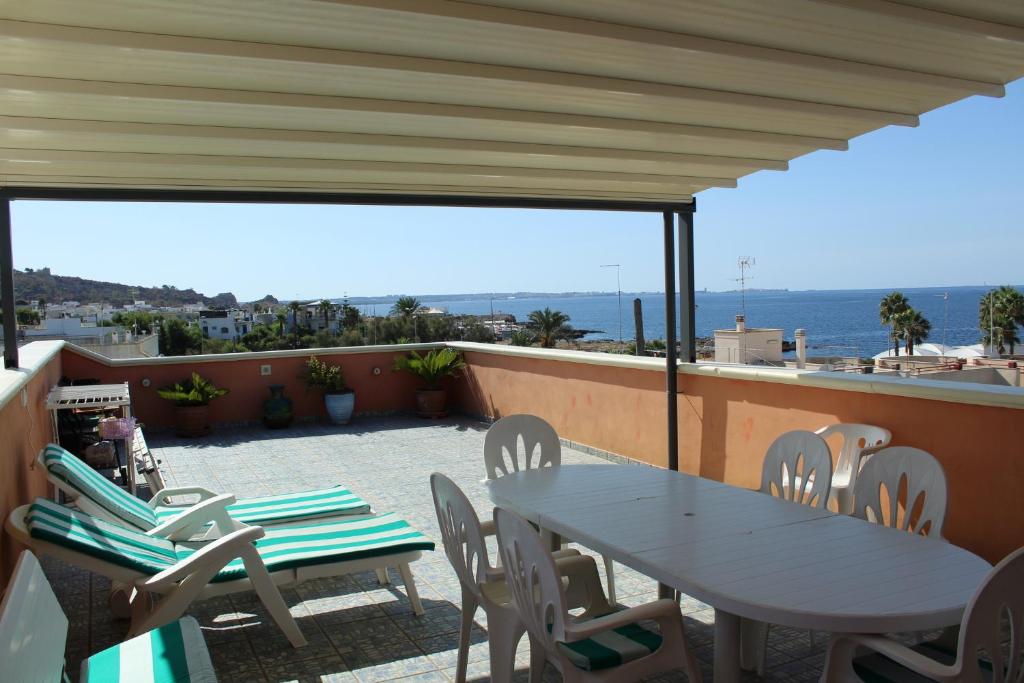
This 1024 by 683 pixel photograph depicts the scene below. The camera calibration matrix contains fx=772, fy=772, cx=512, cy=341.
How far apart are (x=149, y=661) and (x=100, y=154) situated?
2810 millimetres

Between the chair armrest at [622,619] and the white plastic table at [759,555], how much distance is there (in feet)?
0.28

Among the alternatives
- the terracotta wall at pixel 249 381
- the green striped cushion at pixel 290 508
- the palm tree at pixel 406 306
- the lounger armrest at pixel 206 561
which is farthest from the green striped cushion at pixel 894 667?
the palm tree at pixel 406 306

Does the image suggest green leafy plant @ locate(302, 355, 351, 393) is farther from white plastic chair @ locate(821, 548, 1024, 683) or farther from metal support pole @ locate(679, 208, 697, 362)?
white plastic chair @ locate(821, 548, 1024, 683)

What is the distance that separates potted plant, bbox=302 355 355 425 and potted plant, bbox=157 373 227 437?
123 centimetres

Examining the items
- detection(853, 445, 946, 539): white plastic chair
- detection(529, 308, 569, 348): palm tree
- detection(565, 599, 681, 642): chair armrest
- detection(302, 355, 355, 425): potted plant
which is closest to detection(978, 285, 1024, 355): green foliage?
detection(529, 308, 569, 348): palm tree

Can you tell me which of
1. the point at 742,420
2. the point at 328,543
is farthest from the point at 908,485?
the point at 742,420

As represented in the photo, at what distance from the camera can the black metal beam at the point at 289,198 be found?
4.88 meters

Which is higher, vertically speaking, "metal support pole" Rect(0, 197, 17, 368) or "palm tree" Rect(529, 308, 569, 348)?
"metal support pole" Rect(0, 197, 17, 368)

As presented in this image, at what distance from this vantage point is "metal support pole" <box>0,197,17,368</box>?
4750 millimetres

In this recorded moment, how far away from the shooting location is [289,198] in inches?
207

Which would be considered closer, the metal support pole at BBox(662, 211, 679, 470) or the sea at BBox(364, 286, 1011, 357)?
the metal support pole at BBox(662, 211, 679, 470)

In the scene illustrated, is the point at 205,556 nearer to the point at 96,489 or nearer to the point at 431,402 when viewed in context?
the point at 96,489

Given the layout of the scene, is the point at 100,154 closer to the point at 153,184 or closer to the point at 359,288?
the point at 153,184

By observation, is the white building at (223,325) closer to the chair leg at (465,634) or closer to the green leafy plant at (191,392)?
the green leafy plant at (191,392)
